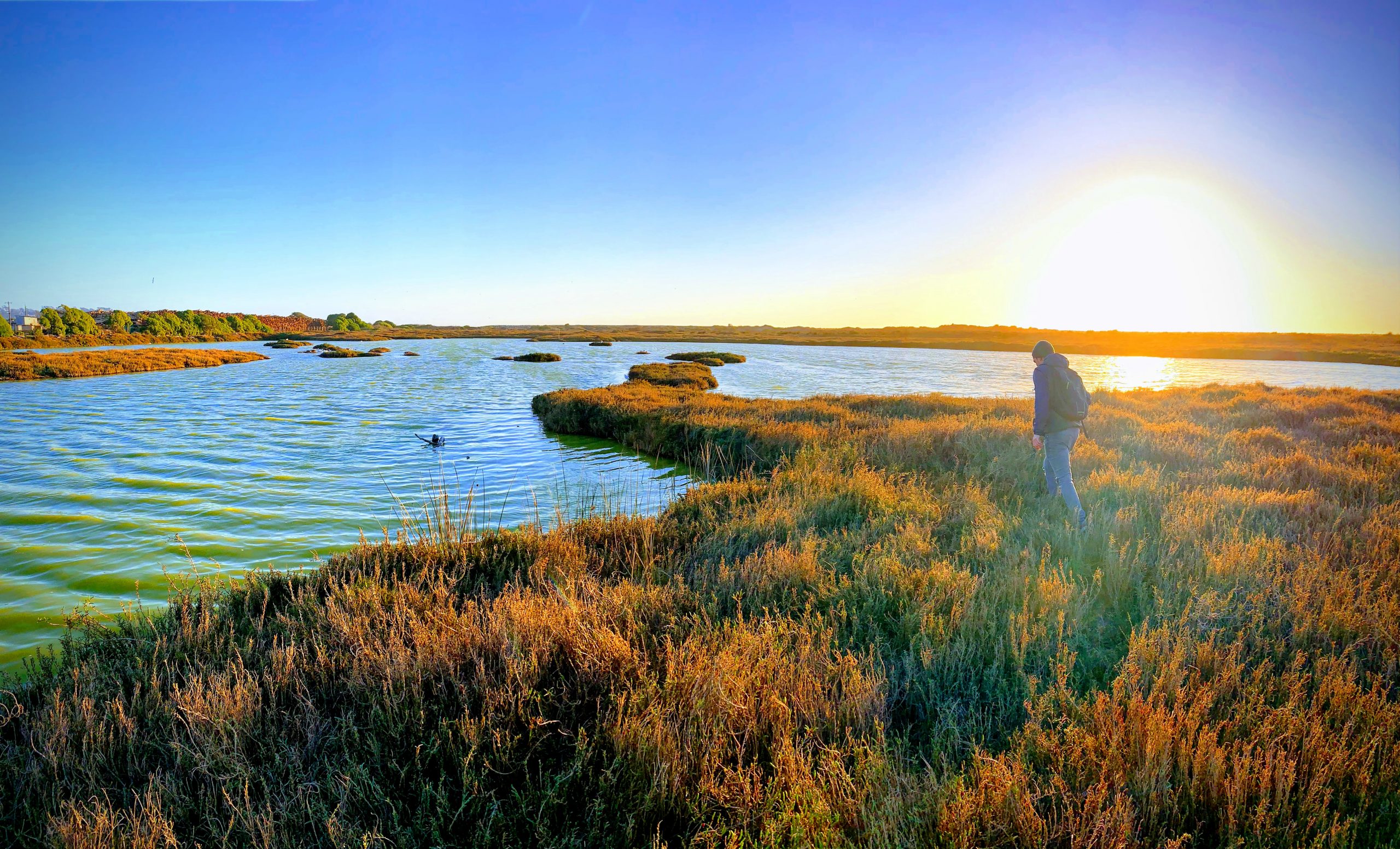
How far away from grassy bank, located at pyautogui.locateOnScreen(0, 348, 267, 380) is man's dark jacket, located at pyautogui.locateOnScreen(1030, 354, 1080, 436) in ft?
171

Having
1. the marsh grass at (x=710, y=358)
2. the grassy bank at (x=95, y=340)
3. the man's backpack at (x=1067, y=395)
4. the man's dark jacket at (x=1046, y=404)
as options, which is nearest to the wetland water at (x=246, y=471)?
the man's dark jacket at (x=1046, y=404)

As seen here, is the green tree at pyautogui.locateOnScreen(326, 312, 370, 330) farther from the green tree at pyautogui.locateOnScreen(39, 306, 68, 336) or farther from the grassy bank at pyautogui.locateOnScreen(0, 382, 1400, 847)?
the grassy bank at pyautogui.locateOnScreen(0, 382, 1400, 847)

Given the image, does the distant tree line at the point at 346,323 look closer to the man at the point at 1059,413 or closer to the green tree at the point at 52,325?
the green tree at the point at 52,325

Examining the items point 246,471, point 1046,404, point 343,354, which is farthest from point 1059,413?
point 343,354

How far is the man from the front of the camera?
25.6 feet

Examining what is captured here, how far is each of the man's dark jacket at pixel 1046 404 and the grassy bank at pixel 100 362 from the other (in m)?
52.2

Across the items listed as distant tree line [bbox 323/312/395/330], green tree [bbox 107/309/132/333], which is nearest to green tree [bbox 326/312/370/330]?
distant tree line [bbox 323/312/395/330]

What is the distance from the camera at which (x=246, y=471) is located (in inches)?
554

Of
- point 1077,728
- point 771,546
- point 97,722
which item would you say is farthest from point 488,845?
point 771,546

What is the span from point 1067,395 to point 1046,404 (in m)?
0.27

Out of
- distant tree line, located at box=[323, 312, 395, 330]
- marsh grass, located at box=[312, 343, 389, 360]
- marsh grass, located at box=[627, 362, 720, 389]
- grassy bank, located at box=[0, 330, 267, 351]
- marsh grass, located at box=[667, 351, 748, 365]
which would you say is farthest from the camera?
distant tree line, located at box=[323, 312, 395, 330]

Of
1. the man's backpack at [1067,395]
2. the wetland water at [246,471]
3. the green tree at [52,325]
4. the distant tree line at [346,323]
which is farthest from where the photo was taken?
the distant tree line at [346,323]

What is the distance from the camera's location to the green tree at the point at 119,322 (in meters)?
107

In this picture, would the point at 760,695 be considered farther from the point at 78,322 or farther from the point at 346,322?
the point at 346,322
